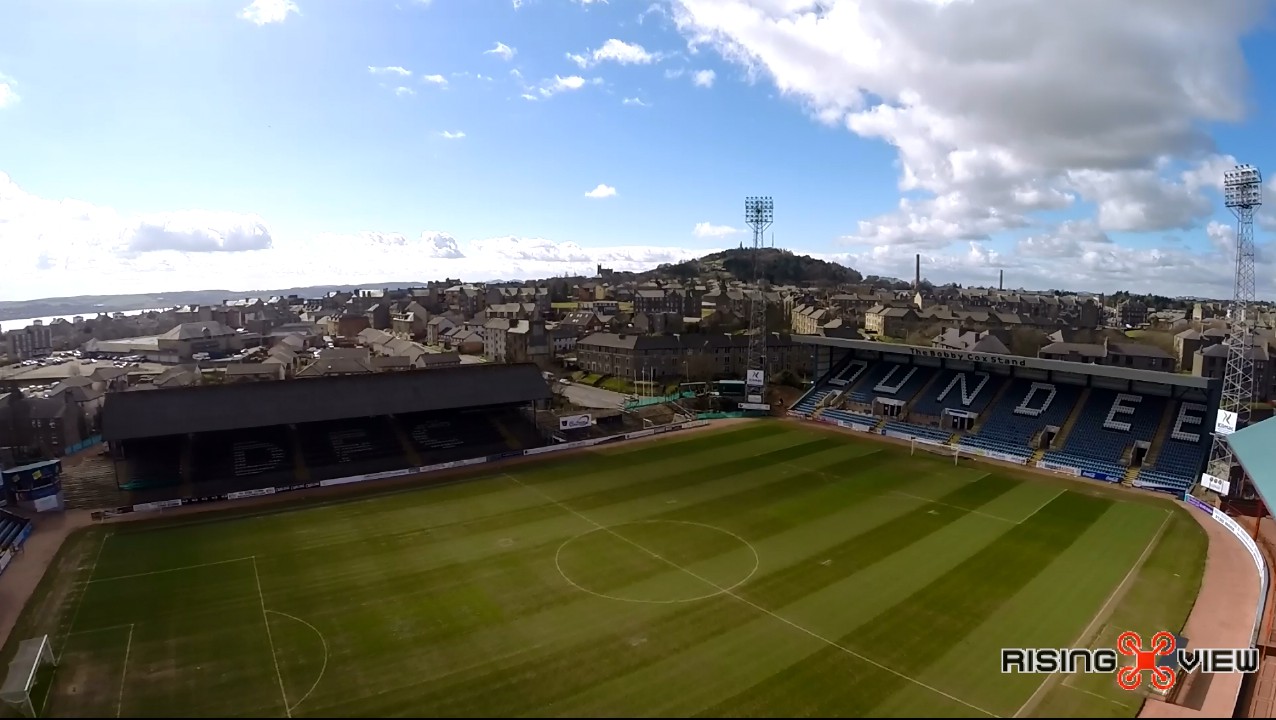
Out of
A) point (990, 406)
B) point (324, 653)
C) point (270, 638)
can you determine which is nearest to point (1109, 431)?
point (990, 406)

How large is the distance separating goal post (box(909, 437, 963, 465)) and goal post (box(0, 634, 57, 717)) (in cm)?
5080

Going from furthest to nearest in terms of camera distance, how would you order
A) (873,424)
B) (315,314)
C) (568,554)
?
(315,314), (873,424), (568,554)

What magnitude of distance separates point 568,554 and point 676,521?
7166 millimetres

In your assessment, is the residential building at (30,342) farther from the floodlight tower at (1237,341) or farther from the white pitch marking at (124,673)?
the floodlight tower at (1237,341)

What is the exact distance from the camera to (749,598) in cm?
2689

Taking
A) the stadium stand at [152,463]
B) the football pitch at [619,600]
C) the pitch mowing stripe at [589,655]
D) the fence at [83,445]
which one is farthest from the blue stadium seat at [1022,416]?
the fence at [83,445]

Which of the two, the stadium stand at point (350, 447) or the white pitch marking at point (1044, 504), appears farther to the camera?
the stadium stand at point (350, 447)

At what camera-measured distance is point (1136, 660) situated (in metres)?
22.4

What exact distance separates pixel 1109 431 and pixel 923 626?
109ft

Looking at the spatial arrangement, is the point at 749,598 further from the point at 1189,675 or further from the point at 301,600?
the point at 301,600

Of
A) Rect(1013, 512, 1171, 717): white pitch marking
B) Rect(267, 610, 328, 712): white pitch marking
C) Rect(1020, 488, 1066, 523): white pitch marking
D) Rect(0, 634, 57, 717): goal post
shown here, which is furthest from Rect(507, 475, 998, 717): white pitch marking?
Rect(0, 634, 57, 717): goal post

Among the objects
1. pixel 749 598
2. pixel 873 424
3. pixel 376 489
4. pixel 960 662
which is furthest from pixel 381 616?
pixel 873 424

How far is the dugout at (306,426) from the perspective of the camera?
41.6 m

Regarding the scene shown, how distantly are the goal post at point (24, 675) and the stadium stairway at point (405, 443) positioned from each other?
2525 centimetres
